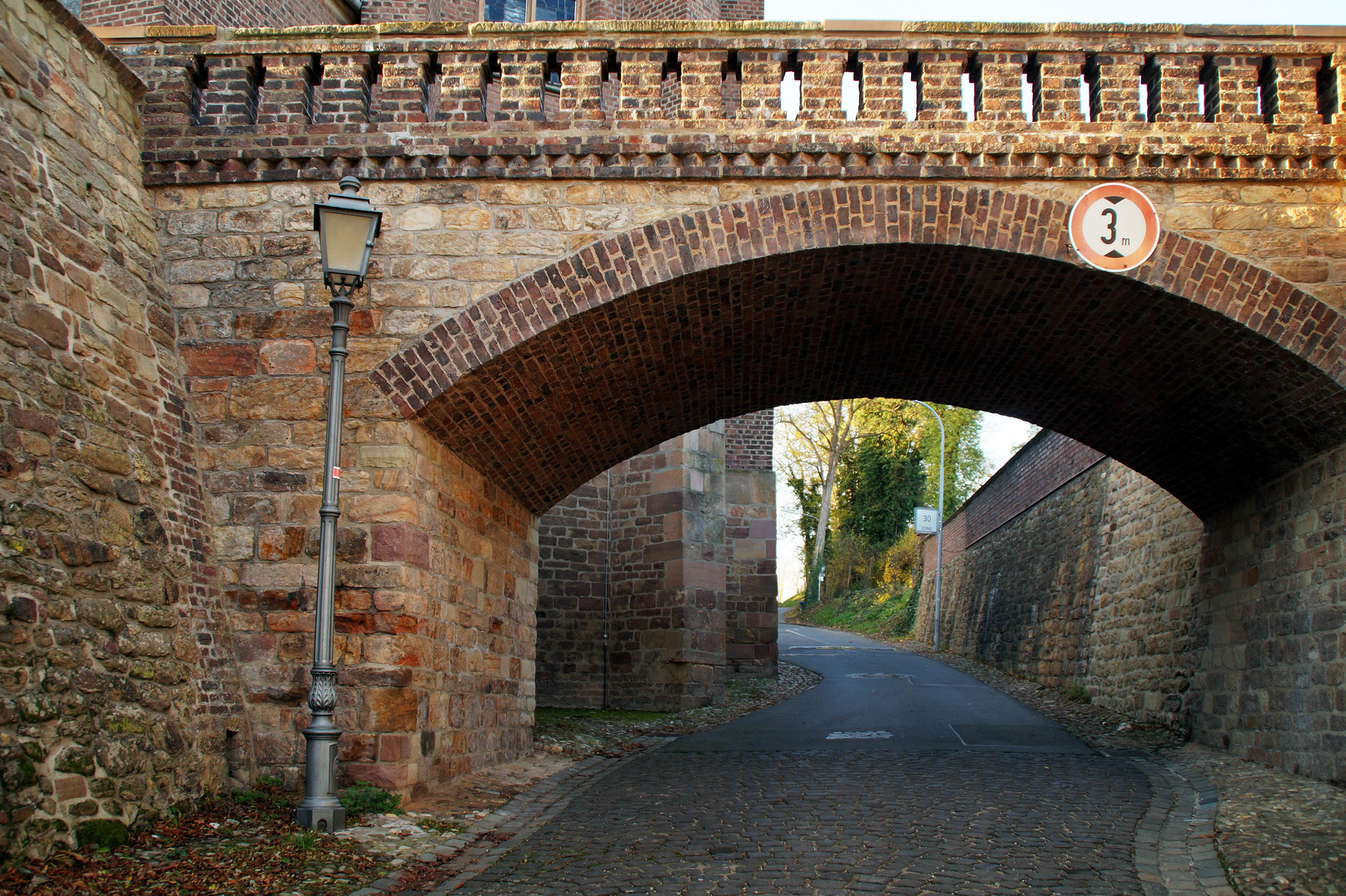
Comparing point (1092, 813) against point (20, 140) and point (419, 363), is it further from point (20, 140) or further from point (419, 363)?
point (20, 140)

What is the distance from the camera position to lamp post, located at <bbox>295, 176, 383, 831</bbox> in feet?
20.3

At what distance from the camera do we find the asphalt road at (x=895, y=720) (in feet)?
35.9

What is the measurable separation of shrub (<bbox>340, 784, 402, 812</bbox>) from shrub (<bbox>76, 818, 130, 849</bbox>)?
1.38 metres

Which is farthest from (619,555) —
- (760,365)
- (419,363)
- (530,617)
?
(419,363)

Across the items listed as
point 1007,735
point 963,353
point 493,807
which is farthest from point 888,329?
point 493,807

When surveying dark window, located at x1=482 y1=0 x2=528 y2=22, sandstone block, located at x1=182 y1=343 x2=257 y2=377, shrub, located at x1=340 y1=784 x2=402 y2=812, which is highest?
dark window, located at x1=482 y1=0 x2=528 y2=22

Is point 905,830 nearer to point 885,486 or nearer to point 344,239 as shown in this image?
point 344,239

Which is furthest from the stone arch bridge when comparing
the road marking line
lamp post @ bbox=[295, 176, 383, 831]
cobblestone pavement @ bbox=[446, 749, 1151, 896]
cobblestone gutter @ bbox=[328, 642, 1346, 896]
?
the road marking line

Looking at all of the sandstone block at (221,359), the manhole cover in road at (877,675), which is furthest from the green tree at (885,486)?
the sandstone block at (221,359)

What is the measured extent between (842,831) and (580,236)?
4.61 m

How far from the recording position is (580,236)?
8.02 metres

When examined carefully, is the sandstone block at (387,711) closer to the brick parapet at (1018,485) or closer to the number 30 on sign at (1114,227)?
the number 30 on sign at (1114,227)

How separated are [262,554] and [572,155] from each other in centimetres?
376

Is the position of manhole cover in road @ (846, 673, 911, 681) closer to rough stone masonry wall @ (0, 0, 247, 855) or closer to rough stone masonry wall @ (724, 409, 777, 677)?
rough stone masonry wall @ (724, 409, 777, 677)
